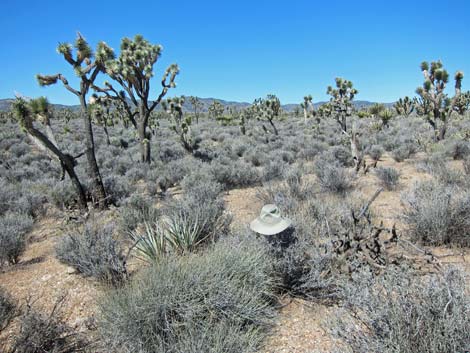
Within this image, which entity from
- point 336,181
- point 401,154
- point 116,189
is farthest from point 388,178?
point 116,189

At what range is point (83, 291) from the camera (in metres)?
3.98

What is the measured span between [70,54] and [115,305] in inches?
307

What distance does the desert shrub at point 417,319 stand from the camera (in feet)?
6.06

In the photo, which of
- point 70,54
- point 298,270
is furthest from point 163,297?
point 70,54

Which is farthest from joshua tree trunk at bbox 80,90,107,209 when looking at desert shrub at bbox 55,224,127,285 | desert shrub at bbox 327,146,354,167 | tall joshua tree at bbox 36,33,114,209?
desert shrub at bbox 327,146,354,167

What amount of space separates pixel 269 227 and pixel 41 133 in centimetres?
675

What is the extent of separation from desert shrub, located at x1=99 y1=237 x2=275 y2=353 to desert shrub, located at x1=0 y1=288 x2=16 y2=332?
56.8 inches

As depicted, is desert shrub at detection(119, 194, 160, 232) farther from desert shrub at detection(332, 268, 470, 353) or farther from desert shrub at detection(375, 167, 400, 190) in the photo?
desert shrub at detection(375, 167, 400, 190)

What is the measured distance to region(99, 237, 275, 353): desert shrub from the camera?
2582mm

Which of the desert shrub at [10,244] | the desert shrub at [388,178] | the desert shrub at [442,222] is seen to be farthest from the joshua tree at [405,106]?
the desert shrub at [10,244]

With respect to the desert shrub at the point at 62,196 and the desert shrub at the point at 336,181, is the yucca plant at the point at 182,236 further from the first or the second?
the desert shrub at the point at 62,196

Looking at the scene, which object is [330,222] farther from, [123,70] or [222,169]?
[123,70]

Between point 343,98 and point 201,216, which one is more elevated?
point 343,98

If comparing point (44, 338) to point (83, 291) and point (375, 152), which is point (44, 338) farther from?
point (375, 152)
